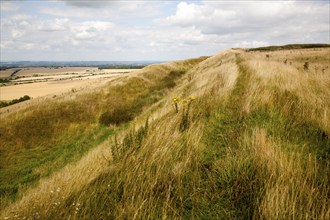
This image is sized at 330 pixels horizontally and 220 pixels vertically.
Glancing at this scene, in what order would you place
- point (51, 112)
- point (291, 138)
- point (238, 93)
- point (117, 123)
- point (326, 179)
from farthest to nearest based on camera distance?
point (51, 112) → point (117, 123) → point (238, 93) → point (291, 138) → point (326, 179)

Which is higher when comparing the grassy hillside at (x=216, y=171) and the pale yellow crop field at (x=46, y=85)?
the pale yellow crop field at (x=46, y=85)

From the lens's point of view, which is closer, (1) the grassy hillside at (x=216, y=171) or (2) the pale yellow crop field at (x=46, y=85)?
(1) the grassy hillside at (x=216, y=171)

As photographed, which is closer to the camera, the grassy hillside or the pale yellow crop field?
the grassy hillside

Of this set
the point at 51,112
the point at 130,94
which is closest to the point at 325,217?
the point at 51,112

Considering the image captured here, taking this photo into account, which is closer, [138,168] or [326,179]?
[326,179]

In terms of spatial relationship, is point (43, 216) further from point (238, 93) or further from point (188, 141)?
point (238, 93)

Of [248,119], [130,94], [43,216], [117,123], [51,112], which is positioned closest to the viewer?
[43,216]

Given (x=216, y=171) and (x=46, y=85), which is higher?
(x=46, y=85)

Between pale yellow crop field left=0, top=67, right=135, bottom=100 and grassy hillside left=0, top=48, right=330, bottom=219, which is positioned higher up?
pale yellow crop field left=0, top=67, right=135, bottom=100

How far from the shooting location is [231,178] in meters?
2.61

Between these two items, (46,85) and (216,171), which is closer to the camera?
(216,171)

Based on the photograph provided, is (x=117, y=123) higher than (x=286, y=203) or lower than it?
lower

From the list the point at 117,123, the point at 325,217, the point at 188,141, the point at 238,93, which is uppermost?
the point at 238,93

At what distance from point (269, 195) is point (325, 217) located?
448 millimetres
